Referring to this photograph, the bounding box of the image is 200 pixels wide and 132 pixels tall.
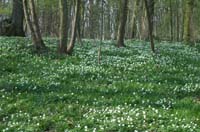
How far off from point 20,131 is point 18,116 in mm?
1350

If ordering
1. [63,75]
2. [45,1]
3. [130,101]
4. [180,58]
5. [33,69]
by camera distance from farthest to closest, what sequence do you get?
[45,1], [180,58], [33,69], [63,75], [130,101]

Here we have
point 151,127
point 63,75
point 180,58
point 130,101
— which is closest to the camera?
point 151,127

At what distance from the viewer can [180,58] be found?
71.2 ft

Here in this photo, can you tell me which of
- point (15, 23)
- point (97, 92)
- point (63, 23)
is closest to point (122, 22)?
point (63, 23)

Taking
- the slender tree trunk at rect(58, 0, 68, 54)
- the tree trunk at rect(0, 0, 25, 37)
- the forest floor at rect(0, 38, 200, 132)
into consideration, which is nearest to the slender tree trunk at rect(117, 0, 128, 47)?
the forest floor at rect(0, 38, 200, 132)

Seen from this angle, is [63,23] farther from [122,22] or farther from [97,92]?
[97,92]

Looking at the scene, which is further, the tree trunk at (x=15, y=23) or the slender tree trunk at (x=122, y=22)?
the tree trunk at (x=15, y=23)

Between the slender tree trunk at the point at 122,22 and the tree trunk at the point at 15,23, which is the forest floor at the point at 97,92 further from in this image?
the tree trunk at the point at 15,23

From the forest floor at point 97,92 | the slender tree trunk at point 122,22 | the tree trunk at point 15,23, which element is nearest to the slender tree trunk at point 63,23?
the forest floor at point 97,92

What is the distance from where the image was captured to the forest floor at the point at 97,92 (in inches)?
422

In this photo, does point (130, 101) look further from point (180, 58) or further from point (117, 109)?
point (180, 58)

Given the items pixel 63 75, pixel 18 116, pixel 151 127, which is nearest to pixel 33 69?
pixel 63 75

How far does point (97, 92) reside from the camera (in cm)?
1388

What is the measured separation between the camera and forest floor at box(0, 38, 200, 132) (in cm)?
1073
